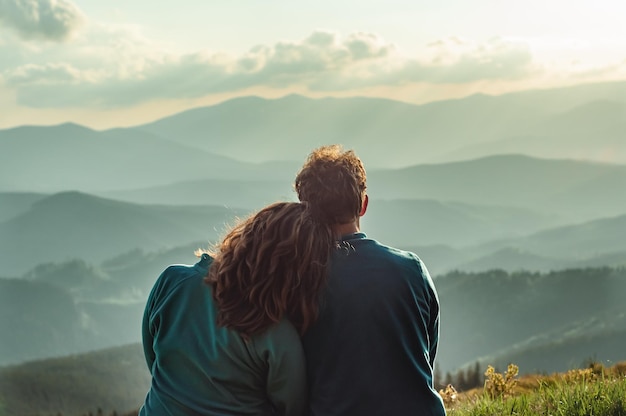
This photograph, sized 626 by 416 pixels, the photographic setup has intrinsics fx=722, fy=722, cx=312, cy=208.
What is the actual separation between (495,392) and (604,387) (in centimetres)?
94

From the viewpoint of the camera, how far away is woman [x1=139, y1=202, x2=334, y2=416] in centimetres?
317

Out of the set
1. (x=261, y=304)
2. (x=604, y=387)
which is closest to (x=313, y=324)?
(x=261, y=304)

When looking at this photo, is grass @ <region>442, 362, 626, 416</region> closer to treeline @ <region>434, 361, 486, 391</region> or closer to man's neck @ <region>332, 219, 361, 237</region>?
man's neck @ <region>332, 219, 361, 237</region>

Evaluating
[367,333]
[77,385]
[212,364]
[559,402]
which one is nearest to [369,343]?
[367,333]

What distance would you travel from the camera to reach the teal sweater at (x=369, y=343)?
3.19m

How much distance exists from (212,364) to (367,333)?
69 centimetres

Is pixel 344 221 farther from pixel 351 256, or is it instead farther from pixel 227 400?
pixel 227 400

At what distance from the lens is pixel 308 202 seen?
3.36 m

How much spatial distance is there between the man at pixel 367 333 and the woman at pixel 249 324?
8 centimetres

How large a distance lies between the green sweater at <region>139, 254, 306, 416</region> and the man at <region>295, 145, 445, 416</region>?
128mm

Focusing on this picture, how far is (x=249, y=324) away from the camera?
312 cm

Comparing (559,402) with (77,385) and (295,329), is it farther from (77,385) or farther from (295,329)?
(77,385)

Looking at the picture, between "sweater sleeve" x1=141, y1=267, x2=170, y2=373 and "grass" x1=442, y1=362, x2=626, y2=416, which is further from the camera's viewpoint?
"grass" x1=442, y1=362, x2=626, y2=416

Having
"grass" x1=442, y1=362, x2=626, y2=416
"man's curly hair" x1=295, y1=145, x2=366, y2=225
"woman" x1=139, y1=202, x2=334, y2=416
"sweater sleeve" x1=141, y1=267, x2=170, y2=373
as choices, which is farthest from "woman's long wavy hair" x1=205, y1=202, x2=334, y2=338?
"grass" x1=442, y1=362, x2=626, y2=416
